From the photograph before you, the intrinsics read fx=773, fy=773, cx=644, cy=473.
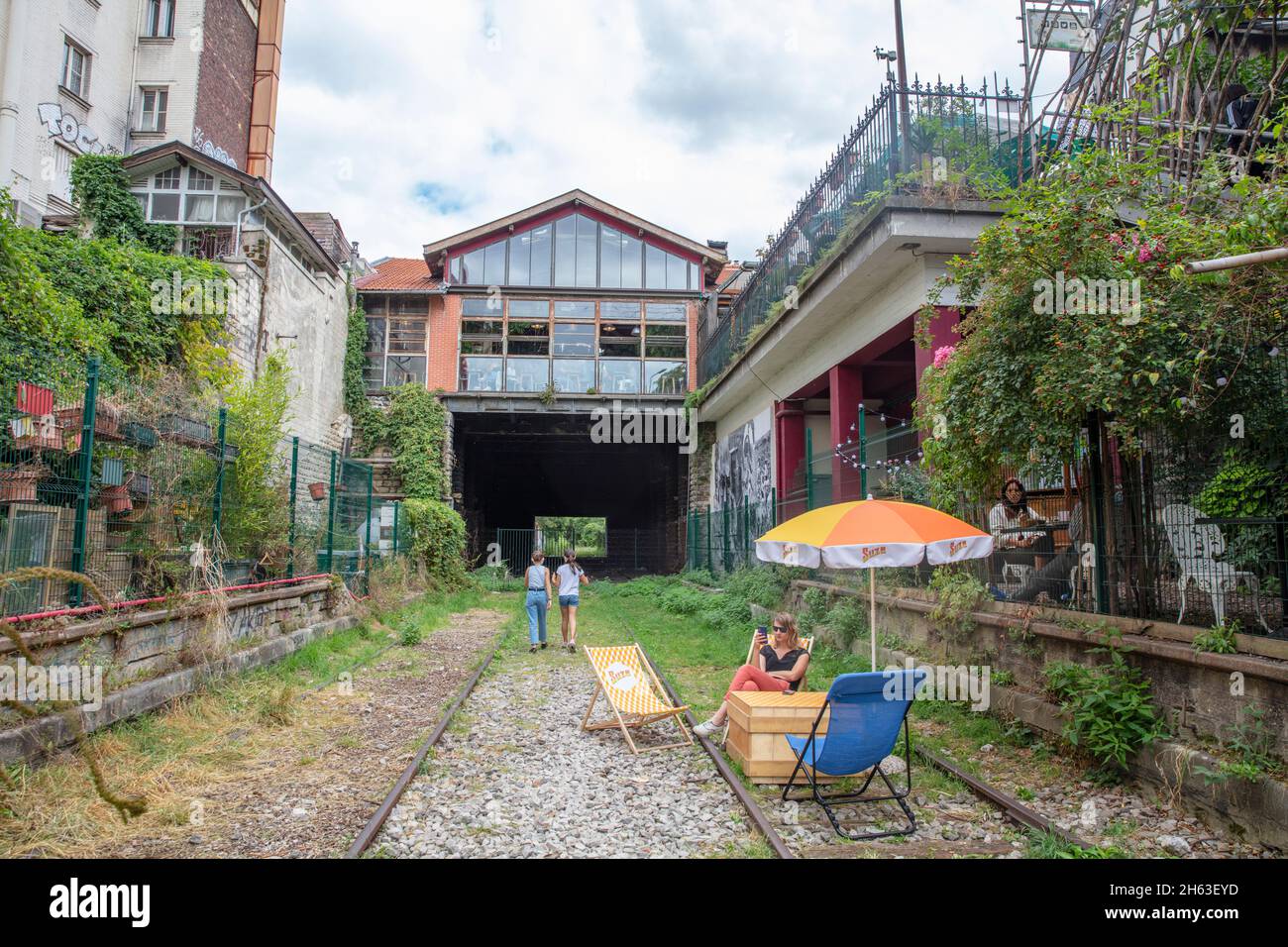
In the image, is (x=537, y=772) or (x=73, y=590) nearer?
(x=537, y=772)

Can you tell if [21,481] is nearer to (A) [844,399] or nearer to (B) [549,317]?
(A) [844,399]

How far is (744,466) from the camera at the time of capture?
19562 millimetres

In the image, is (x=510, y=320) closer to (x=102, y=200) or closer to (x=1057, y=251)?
(x=102, y=200)

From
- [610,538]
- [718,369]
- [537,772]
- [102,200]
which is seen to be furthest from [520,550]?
[537,772]

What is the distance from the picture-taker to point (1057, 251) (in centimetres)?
550

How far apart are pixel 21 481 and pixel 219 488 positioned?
2922mm

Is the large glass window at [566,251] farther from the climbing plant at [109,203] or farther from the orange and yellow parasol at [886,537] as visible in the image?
the orange and yellow parasol at [886,537]

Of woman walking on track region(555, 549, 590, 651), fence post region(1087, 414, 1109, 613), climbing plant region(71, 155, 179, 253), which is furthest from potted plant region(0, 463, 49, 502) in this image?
climbing plant region(71, 155, 179, 253)

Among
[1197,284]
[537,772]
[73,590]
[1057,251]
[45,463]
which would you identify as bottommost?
[537,772]

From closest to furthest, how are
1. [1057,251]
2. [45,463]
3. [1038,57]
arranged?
[1057,251] → [45,463] → [1038,57]

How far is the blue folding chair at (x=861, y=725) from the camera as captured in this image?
4.69 meters
